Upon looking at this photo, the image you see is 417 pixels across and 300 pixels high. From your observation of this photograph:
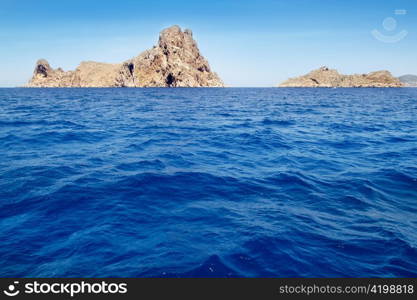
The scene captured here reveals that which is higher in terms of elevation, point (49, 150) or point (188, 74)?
point (188, 74)

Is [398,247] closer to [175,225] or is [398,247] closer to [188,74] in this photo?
[175,225]

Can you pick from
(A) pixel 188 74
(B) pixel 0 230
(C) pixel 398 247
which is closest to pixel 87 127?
(B) pixel 0 230

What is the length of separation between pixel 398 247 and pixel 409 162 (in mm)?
7984

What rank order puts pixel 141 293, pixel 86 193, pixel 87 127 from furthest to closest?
pixel 87 127 → pixel 86 193 → pixel 141 293

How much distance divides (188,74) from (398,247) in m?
182

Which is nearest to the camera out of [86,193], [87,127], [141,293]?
[141,293]

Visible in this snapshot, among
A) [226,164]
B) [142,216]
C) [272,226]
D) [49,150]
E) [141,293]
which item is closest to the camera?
[141,293]

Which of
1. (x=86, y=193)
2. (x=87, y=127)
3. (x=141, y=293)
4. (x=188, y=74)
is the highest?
(x=188, y=74)

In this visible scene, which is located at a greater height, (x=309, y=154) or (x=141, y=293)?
(x=309, y=154)

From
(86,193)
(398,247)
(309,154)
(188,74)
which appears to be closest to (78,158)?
(86,193)

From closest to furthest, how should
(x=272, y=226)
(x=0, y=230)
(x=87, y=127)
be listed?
(x=0, y=230), (x=272, y=226), (x=87, y=127)

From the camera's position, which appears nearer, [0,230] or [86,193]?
[0,230]

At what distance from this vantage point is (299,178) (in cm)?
977

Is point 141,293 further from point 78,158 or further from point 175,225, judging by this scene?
point 78,158
